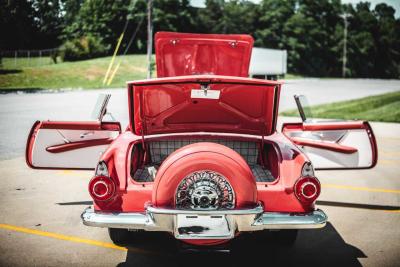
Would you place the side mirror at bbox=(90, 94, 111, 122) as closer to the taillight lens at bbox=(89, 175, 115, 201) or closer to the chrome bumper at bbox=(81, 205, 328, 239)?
the taillight lens at bbox=(89, 175, 115, 201)

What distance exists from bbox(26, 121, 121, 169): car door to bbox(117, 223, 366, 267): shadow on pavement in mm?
1147

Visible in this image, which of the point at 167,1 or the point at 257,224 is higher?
the point at 167,1

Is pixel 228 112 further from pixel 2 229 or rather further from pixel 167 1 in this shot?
pixel 167 1

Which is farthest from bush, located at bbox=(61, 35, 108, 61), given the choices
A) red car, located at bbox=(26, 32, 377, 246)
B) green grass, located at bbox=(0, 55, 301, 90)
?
red car, located at bbox=(26, 32, 377, 246)

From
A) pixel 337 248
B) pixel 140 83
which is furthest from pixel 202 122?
pixel 337 248

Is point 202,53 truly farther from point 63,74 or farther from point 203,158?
point 63,74

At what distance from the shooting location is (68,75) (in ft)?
117

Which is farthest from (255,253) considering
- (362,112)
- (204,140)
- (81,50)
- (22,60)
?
(81,50)

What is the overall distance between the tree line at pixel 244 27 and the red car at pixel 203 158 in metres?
44.6

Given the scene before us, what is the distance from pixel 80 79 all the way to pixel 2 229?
32491mm

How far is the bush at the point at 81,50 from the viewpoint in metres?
44.9

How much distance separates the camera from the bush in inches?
1769

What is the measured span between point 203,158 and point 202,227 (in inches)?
20.6

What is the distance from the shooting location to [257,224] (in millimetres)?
3318
